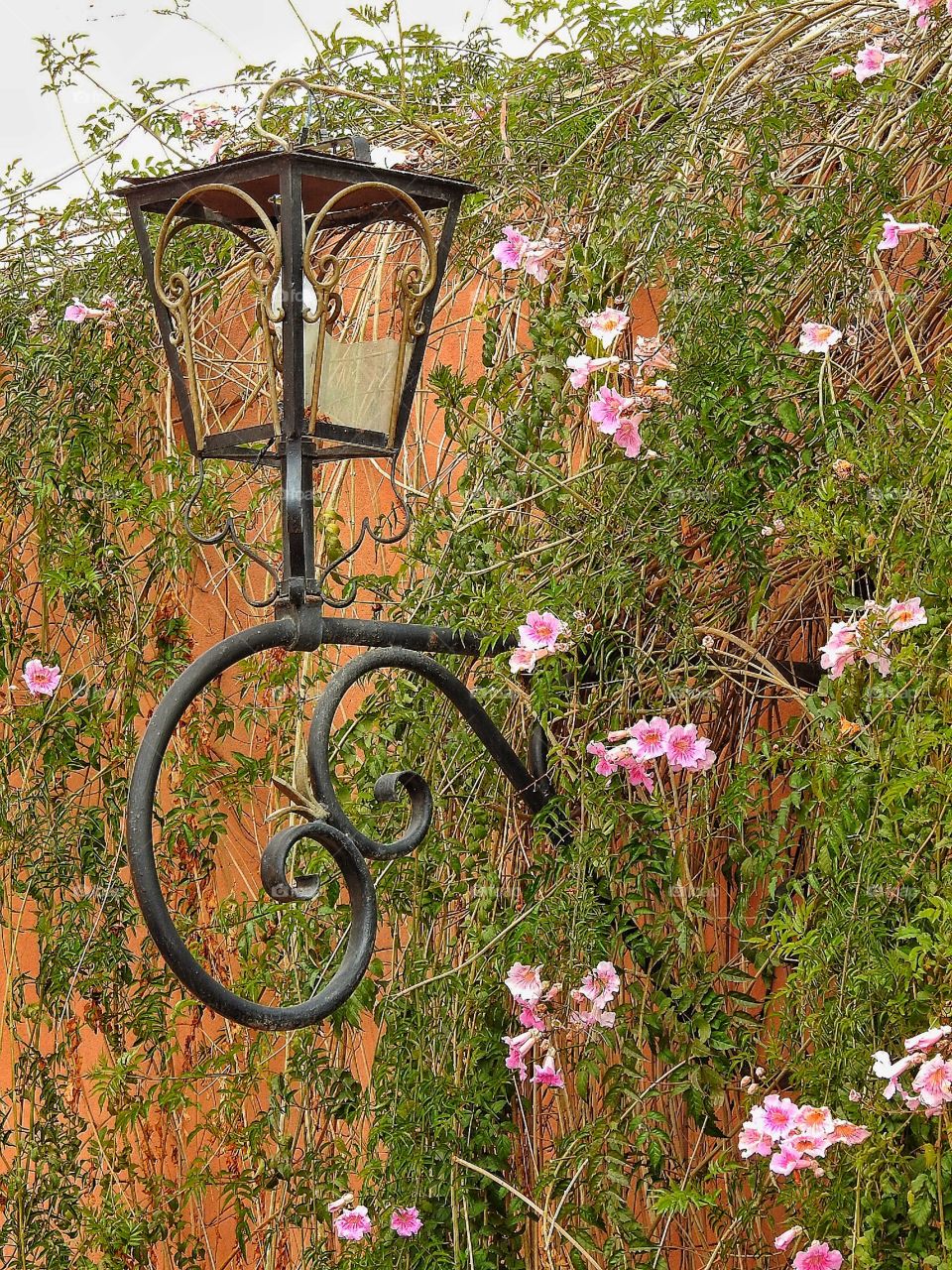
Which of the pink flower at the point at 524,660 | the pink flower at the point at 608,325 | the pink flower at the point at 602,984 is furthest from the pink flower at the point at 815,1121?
the pink flower at the point at 608,325

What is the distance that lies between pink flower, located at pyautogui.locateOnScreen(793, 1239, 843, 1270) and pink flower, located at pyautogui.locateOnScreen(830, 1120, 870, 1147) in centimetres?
11

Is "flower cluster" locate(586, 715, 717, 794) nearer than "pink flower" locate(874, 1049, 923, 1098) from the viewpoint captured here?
No

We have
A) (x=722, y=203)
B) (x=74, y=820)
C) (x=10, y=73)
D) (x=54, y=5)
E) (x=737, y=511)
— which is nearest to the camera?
(x=737, y=511)

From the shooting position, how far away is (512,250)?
6.87 ft

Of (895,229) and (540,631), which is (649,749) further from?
(895,229)

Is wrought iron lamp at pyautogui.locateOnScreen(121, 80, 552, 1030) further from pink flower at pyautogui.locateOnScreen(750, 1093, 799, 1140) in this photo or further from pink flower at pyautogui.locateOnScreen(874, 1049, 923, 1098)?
pink flower at pyautogui.locateOnScreen(874, 1049, 923, 1098)

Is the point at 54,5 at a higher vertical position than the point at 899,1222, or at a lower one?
higher

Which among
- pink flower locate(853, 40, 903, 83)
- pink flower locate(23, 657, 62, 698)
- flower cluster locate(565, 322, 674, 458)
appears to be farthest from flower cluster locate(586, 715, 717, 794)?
pink flower locate(23, 657, 62, 698)

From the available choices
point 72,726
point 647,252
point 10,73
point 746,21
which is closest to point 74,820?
point 72,726

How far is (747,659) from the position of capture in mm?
1884

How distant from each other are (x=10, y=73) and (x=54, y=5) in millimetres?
422

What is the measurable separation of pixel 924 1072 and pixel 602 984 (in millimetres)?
526

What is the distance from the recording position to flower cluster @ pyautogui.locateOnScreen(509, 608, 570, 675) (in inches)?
72.4

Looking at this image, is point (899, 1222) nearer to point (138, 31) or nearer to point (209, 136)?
point (209, 136)
